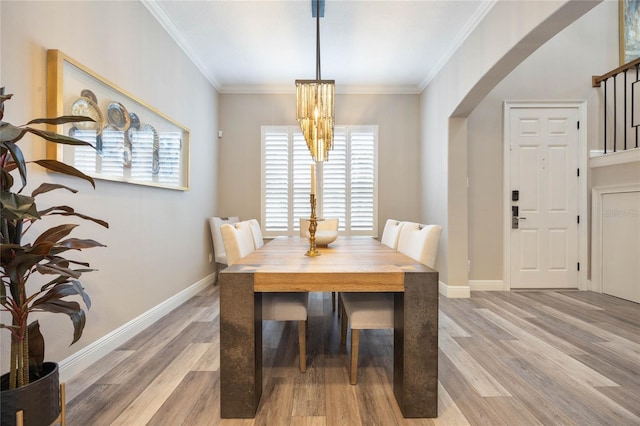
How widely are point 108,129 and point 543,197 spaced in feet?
15.6

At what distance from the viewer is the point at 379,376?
1.92 metres

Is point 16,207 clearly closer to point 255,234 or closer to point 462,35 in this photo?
point 255,234

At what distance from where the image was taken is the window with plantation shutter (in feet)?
15.3

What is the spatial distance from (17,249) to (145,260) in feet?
5.48

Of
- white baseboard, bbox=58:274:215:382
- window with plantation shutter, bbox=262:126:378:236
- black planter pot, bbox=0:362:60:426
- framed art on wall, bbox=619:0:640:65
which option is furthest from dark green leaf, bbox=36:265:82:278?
framed art on wall, bbox=619:0:640:65

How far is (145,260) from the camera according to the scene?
8.71 feet

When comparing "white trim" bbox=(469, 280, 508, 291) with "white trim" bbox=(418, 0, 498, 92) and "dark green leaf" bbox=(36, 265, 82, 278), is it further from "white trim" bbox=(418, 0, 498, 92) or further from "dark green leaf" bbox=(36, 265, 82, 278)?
"dark green leaf" bbox=(36, 265, 82, 278)

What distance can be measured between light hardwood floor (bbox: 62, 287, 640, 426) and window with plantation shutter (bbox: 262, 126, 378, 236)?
1.96 m

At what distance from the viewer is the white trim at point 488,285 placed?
3.96m

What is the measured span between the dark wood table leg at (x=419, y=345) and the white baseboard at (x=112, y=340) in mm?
1989

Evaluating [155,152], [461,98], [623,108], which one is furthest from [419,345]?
[623,108]

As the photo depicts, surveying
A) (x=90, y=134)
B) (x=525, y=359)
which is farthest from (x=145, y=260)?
(x=525, y=359)

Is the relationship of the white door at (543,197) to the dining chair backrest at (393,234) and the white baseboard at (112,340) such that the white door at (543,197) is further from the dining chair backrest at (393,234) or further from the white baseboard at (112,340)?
the white baseboard at (112,340)

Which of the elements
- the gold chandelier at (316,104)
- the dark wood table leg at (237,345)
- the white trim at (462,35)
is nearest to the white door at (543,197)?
the white trim at (462,35)
